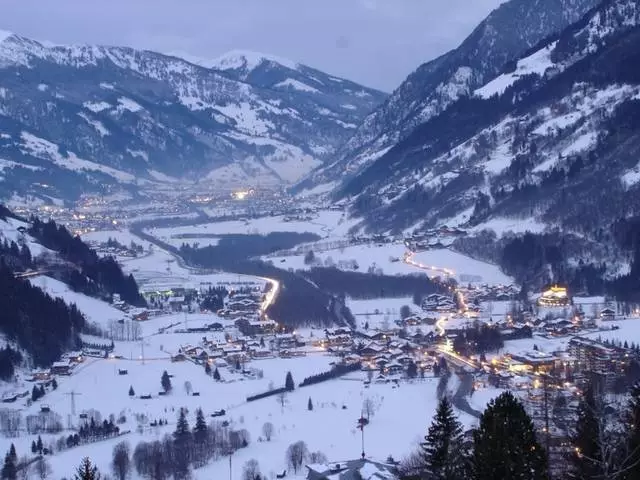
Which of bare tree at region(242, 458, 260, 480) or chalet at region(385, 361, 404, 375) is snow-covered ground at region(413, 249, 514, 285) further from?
bare tree at region(242, 458, 260, 480)

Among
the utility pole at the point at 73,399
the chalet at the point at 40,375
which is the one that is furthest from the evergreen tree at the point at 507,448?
the chalet at the point at 40,375

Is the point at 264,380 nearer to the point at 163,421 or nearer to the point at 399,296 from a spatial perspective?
the point at 163,421

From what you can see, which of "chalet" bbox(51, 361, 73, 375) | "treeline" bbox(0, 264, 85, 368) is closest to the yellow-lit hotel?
"treeline" bbox(0, 264, 85, 368)

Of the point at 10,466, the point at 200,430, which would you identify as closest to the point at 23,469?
the point at 10,466

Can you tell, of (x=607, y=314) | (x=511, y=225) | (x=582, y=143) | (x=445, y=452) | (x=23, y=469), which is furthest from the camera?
(x=582, y=143)

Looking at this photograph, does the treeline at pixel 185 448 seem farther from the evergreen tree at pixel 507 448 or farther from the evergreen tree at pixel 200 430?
the evergreen tree at pixel 507 448

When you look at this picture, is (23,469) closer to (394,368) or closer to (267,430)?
(267,430)

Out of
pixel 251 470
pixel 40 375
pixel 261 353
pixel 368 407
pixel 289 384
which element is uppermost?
pixel 261 353
